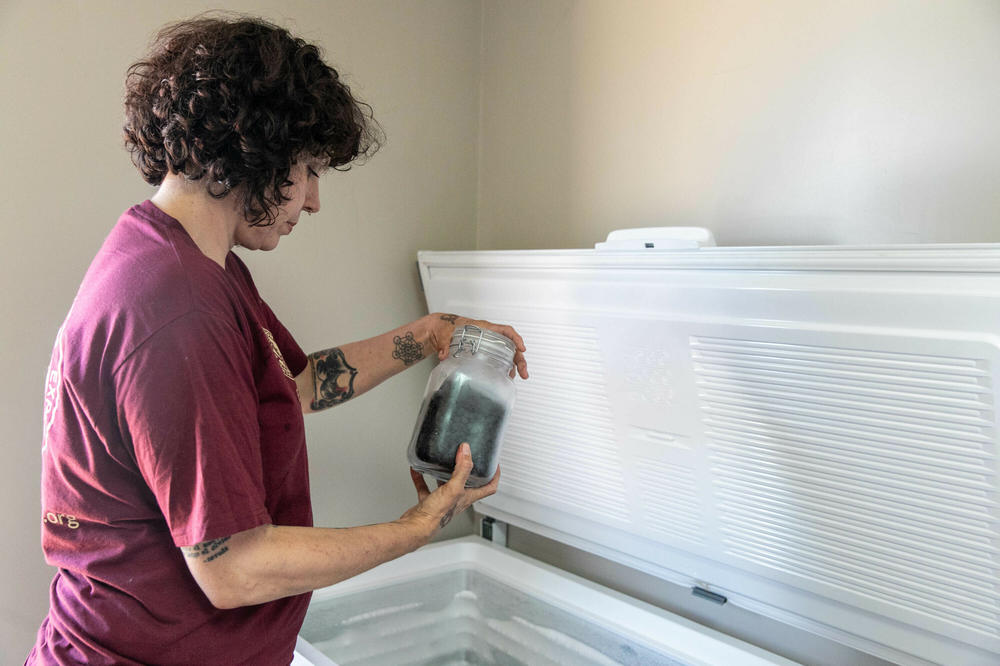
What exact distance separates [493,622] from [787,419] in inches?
35.7

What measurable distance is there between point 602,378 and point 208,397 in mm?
884

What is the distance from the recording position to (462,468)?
101cm

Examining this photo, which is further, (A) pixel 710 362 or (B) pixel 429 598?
(B) pixel 429 598

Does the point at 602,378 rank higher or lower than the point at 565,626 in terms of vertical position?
higher

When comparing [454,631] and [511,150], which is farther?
[511,150]

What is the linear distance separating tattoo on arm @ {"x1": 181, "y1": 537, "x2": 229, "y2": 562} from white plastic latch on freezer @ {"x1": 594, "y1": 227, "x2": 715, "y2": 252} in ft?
2.75

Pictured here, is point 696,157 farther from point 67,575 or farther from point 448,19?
point 67,575

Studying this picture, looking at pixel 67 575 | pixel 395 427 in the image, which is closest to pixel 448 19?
pixel 395 427

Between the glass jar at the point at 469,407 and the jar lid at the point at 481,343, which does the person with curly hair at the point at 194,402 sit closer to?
the glass jar at the point at 469,407

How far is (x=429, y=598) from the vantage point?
1815mm

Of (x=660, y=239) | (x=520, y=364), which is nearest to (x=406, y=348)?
(x=520, y=364)

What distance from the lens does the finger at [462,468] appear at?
1.01m

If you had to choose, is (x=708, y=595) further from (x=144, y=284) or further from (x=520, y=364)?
(x=144, y=284)

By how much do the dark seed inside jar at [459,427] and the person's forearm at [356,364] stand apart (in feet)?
1.04
